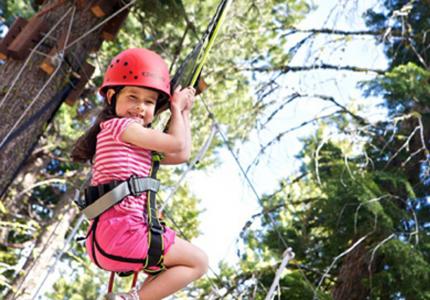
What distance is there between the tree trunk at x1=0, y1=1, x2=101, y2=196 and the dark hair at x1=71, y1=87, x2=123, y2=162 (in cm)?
178

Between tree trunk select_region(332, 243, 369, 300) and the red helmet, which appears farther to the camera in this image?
tree trunk select_region(332, 243, 369, 300)

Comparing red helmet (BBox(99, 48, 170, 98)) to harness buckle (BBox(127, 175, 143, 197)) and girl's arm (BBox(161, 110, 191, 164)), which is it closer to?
girl's arm (BBox(161, 110, 191, 164))

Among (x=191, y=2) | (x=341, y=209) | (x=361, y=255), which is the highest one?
(x=191, y=2)

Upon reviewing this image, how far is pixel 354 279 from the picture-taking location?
6074mm

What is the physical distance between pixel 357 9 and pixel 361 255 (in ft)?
8.15

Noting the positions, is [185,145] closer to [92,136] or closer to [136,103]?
[136,103]

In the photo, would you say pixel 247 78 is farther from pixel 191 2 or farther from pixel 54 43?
pixel 54 43

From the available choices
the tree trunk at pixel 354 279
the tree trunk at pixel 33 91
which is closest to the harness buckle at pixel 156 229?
the tree trunk at pixel 33 91

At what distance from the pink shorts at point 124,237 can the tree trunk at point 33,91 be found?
7.12ft

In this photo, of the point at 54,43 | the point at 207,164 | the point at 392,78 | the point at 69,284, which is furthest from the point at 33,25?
the point at 69,284

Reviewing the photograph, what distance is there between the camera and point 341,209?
5.87m

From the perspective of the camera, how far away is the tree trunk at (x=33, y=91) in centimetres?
421

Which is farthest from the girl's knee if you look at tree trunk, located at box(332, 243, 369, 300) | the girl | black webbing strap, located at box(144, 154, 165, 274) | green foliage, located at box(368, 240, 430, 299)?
tree trunk, located at box(332, 243, 369, 300)

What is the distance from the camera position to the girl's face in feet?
7.39
